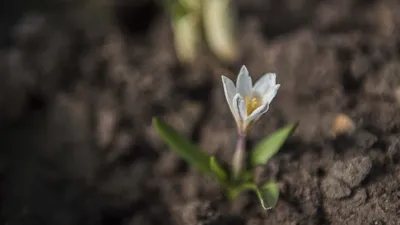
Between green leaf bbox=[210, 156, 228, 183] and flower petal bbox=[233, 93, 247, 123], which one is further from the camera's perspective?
green leaf bbox=[210, 156, 228, 183]

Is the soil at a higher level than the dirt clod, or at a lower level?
higher

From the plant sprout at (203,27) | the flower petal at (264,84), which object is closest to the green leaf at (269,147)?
the flower petal at (264,84)

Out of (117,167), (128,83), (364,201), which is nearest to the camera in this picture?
(364,201)

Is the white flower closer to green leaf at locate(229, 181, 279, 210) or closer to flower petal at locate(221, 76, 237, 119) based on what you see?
flower petal at locate(221, 76, 237, 119)

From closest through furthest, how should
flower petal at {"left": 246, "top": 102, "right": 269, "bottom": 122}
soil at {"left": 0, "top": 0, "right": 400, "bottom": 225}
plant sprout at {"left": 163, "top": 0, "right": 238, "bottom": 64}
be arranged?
flower petal at {"left": 246, "top": 102, "right": 269, "bottom": 122} < soil at {"left": 0, "top": 0, "right": 400, "bottom": 225} < plant sprout at {"left": 163, "top": 0, "right": 238, "bottom": 64}

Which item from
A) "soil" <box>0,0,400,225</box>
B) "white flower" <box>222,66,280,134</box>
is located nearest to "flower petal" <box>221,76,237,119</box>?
"white flower" <box>222,66,280,134</box>

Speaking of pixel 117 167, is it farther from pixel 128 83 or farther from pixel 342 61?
pixel 342 61

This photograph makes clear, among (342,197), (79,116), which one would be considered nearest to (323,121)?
(342,197)

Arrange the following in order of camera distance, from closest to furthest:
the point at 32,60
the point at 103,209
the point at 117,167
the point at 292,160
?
the point at 292,160, the point at 103,209, the point at 117,167, the point at 32,60
